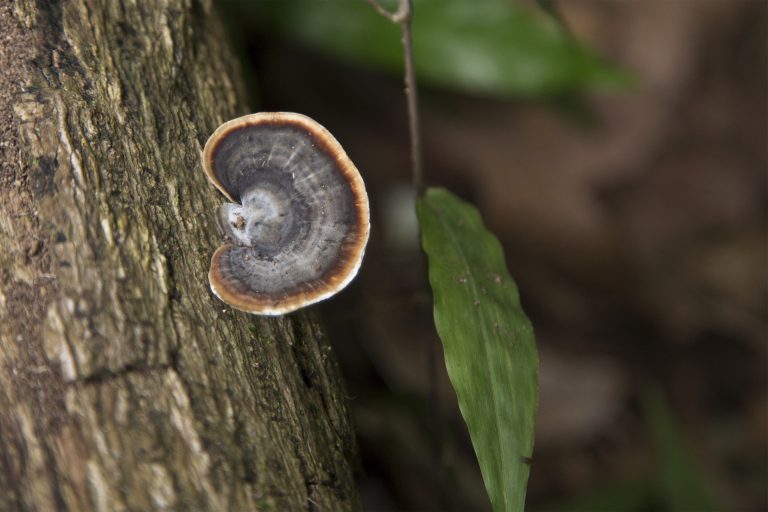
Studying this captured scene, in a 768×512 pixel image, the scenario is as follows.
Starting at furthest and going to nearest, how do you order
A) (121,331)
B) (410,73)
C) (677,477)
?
(677,477)
(410,73)
(121,331)

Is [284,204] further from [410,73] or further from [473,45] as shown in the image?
[473,45]

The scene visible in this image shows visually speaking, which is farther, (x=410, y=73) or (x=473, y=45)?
(x=473, y=45)

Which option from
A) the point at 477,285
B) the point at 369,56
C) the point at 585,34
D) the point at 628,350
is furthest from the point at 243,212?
the point at 585,34

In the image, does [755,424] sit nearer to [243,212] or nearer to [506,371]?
[506,371]

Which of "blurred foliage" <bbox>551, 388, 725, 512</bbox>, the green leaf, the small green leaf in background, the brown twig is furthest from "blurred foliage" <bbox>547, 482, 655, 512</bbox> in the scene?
the brown twig

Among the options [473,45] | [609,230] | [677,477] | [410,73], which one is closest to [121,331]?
[410,73]

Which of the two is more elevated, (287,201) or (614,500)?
(287,201)

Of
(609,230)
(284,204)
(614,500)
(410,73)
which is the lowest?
(614,500)

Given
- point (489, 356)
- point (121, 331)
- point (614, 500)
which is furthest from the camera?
point (614, 500)
